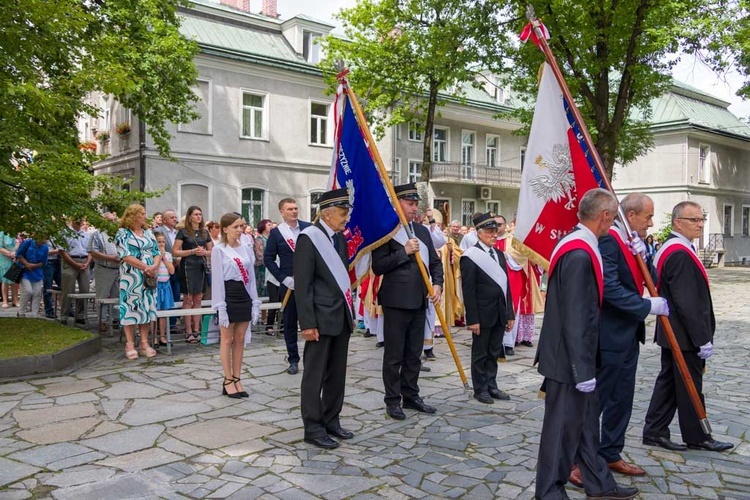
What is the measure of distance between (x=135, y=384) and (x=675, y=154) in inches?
1415

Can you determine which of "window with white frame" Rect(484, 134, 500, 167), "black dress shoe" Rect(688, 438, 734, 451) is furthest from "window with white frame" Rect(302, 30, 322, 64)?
"black dress shoe" Rect(688, 438, 734, 451)

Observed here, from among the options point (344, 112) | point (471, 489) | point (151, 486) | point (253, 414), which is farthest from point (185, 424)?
point (344, 112)

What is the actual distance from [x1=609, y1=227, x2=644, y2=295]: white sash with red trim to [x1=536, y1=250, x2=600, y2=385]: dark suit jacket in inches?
28.4

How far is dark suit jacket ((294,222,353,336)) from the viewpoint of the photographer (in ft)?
17.8

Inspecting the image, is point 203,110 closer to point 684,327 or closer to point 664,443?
point 684,327

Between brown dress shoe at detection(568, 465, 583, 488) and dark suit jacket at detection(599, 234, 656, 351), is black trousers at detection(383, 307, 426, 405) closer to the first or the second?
brown dress shoe at detection(568, 465, 583, 488)

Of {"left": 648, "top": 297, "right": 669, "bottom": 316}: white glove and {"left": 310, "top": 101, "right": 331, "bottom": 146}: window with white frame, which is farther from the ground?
{"left": 310, "top": 101, "right": 331, "bottom": 146}: window with white frame

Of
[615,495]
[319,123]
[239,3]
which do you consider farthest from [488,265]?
[239,3]

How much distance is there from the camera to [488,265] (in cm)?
685

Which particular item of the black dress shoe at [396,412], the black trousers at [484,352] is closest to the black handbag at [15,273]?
the black dress shoe at [396,412]

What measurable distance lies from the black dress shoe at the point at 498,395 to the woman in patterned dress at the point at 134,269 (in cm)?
474

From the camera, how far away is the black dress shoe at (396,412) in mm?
6152

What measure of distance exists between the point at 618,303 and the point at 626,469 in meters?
1.28

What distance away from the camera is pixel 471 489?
4.49 metres
